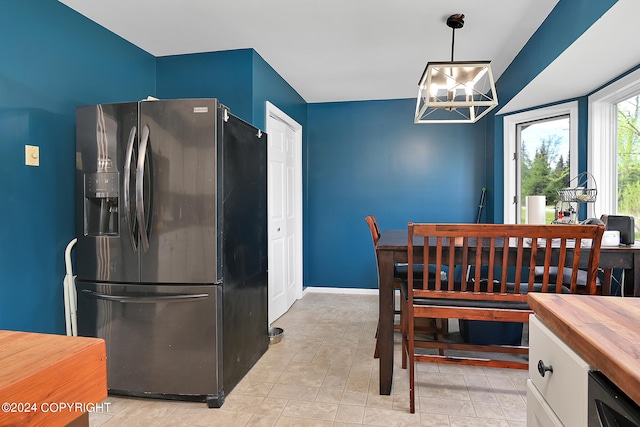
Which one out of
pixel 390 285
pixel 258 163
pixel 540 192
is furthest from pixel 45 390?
pixel 540 192

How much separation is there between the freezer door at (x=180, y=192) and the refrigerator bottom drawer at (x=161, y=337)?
13 cm

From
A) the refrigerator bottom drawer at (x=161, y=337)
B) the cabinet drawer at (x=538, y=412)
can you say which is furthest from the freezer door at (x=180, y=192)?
the cabinet drawer at (x=538, y=412)

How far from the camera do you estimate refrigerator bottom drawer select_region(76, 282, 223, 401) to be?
2.06 meters

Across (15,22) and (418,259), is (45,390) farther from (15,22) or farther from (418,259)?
(15,22)

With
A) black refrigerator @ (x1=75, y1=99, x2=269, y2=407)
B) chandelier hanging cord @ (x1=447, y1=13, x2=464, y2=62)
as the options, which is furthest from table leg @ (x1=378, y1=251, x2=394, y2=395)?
chandelier hanging cord @ (x1=447, y1=13, x2=464, y2=62)

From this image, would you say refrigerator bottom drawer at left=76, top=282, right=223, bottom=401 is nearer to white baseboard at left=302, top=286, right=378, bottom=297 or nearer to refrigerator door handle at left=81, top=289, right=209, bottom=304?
refrigerator door handle at left=81, top=289, right=209, bottom=304

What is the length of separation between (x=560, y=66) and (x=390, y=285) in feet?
6.43

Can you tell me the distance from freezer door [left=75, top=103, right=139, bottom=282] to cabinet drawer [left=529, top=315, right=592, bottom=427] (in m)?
1.95

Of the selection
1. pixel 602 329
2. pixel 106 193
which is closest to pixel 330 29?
pixel 106 193

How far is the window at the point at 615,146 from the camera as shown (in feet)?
8.81

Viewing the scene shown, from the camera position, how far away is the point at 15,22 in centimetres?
205

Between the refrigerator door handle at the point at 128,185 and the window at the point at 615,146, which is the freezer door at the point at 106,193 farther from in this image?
the window at the point at 615,146

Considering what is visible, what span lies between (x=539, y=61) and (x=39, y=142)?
3391 millimetres

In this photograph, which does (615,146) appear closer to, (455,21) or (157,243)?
(455,21)
